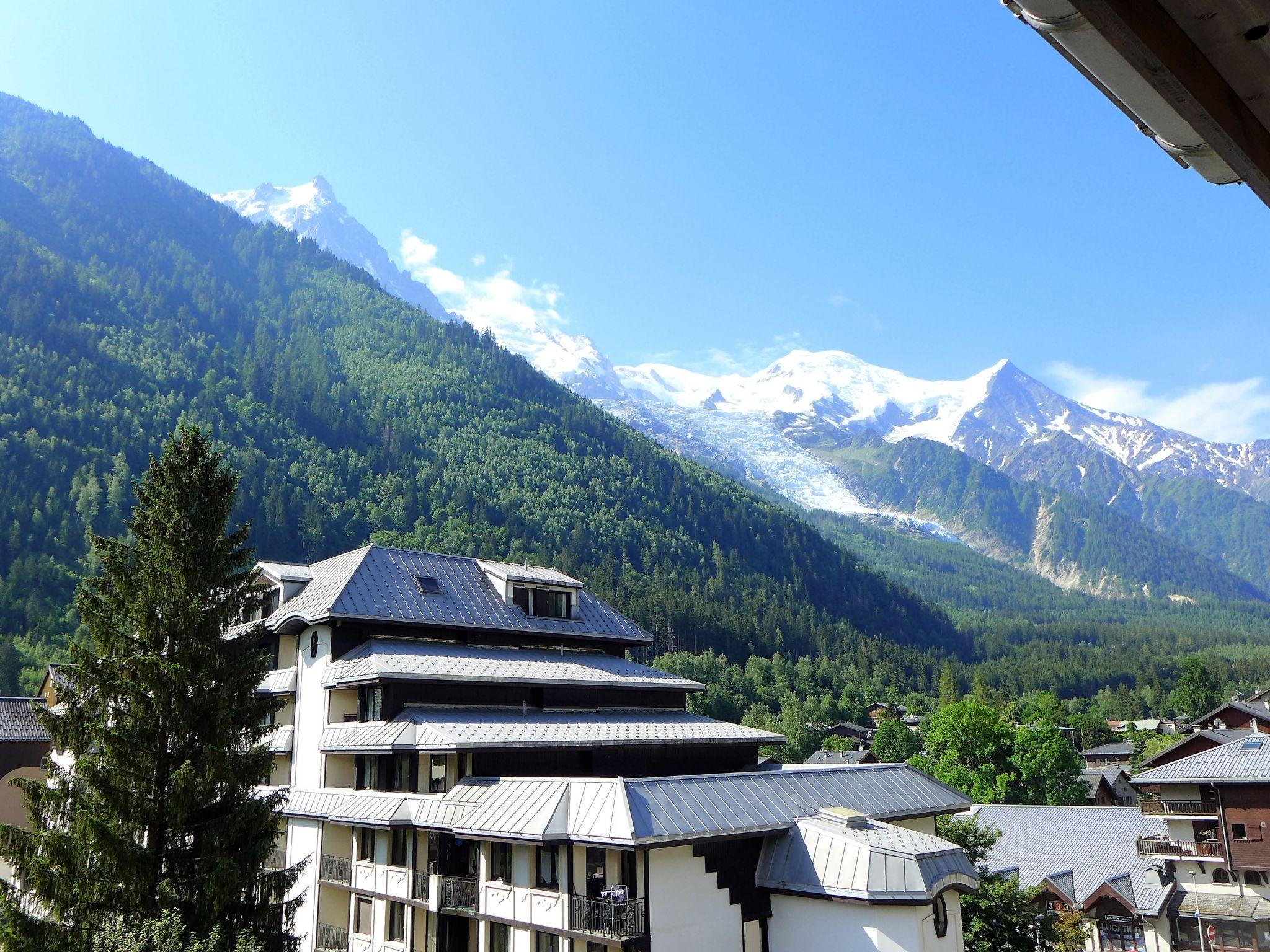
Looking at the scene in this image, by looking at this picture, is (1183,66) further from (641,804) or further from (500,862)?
(500,862)

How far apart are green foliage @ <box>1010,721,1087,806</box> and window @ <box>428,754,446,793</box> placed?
7074 centimetres

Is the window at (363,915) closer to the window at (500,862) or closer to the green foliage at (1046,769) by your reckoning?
the window at (500,862)

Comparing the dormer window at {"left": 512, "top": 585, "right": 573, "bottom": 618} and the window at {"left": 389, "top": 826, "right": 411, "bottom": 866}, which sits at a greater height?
the dormer window at {"left": 512, "top": 585, "right": 573, "bottom": 618}

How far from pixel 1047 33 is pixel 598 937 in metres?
29.6

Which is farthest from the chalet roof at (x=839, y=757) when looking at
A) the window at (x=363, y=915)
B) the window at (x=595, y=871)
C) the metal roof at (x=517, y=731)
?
the window at (x=595, y=871)

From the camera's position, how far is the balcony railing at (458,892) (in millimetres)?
33094

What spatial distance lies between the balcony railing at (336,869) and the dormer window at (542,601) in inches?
601

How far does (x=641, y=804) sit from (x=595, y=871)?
2852 millimetres

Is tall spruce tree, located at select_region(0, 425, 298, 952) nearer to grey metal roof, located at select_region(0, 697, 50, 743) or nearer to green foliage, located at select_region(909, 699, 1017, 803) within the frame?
grey metal roof, located at select_region(0, 697, 50, 743)

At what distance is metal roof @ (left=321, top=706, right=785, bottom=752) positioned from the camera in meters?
35.1

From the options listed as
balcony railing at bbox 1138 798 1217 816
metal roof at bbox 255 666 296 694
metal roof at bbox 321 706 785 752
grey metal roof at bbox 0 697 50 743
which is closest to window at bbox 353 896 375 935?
metal roof at bbox 321 706 785 752

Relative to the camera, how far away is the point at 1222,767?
51.3m

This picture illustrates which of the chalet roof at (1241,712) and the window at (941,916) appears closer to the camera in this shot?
the window at (941,916)

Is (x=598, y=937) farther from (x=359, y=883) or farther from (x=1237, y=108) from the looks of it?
(x=1237, y=108)
